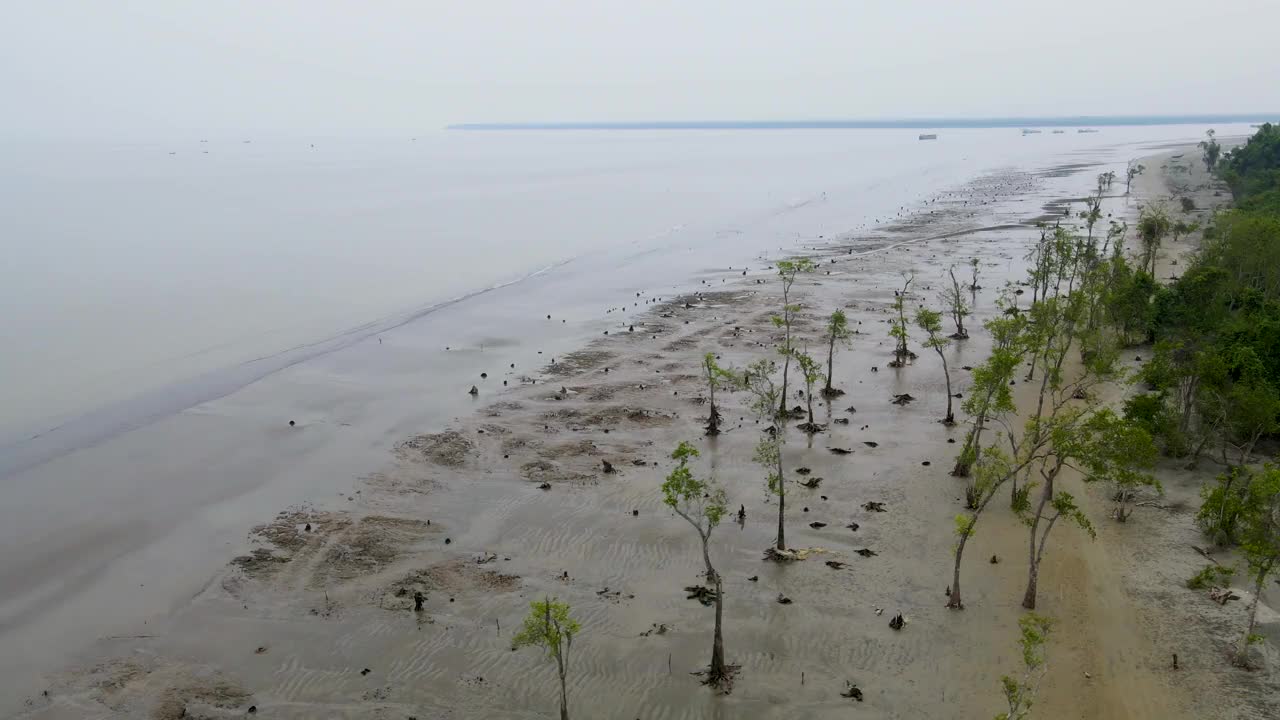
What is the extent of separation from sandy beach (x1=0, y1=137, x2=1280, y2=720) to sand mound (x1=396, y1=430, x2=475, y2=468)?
16cm

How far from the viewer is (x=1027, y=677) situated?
77.2 feet

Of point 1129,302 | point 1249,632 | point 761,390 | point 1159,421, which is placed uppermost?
point 1129,302

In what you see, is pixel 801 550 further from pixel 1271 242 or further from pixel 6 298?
pixel 6 298

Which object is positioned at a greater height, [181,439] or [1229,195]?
[1229,195]

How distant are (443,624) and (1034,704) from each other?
18791mm

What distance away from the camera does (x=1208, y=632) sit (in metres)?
26.4

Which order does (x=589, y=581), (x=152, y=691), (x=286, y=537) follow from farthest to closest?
1. (x=286, y=537)
2. (x=589, y=581)
3. (x=152, y=691)

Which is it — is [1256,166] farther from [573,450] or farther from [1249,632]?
[573,450]

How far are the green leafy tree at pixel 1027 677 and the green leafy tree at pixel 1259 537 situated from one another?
225 inches

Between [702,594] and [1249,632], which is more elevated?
[1249,632]

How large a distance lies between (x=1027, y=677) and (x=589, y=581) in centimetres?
1500

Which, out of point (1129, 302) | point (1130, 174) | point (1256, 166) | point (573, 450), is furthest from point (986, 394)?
point (1130, 174)

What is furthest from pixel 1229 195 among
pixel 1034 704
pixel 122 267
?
pixel 122 267

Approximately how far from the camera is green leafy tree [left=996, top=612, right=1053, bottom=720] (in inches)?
806
